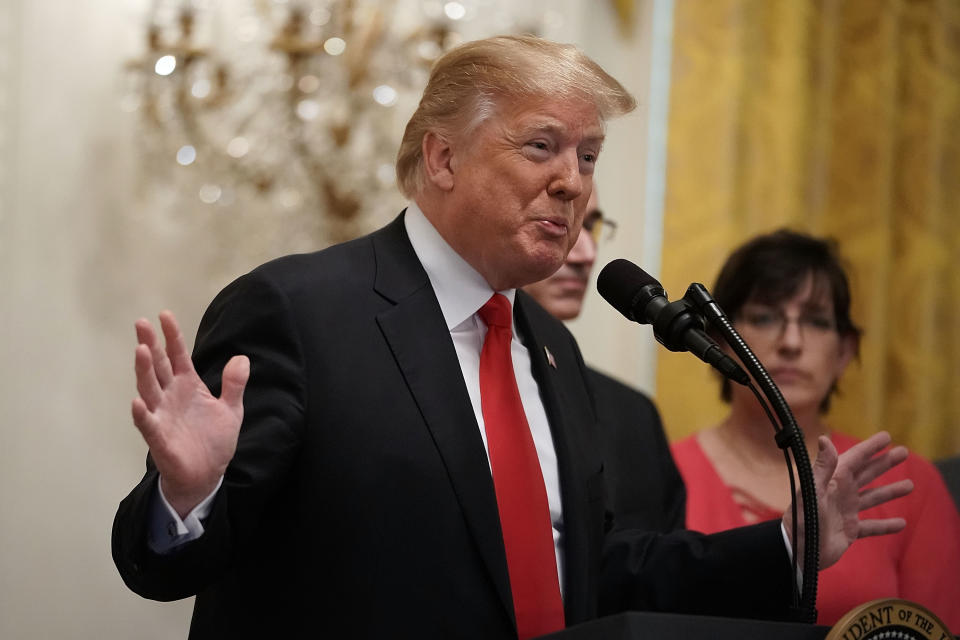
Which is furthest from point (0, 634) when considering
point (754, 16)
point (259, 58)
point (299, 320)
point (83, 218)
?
point (754, 16)

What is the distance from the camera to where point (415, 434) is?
5.54 feet

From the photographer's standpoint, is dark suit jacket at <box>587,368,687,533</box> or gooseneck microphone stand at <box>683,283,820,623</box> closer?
gooseneck microphone stand at <box>683,283,820,623</box>

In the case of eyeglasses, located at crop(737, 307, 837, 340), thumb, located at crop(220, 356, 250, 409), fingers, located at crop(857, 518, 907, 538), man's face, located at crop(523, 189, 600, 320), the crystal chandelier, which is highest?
the crystal chandelier

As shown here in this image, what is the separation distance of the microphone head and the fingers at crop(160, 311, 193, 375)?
60cm

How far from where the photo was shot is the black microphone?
5.00ft

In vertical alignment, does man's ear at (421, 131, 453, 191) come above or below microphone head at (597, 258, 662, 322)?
above

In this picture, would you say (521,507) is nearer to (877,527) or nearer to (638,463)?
(877,527)

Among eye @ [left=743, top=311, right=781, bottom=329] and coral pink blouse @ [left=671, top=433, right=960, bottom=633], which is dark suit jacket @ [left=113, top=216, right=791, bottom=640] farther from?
eye @ [left=743, top=311, right=781, bottom=329]

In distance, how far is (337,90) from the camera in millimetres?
3385

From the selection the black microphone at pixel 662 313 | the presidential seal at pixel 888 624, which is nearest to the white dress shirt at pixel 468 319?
the black microphone at pixel 662 313

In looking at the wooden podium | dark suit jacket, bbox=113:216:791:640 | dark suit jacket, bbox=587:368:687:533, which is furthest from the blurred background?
the wooden podium

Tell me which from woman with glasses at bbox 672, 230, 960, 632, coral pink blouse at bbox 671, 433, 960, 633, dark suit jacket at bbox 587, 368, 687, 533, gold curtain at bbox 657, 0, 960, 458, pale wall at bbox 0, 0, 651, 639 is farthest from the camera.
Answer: gold curtain at bbox 657, 0, 960, 458

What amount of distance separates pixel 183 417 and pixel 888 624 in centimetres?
89

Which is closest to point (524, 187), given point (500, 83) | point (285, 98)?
point (500, 83)
